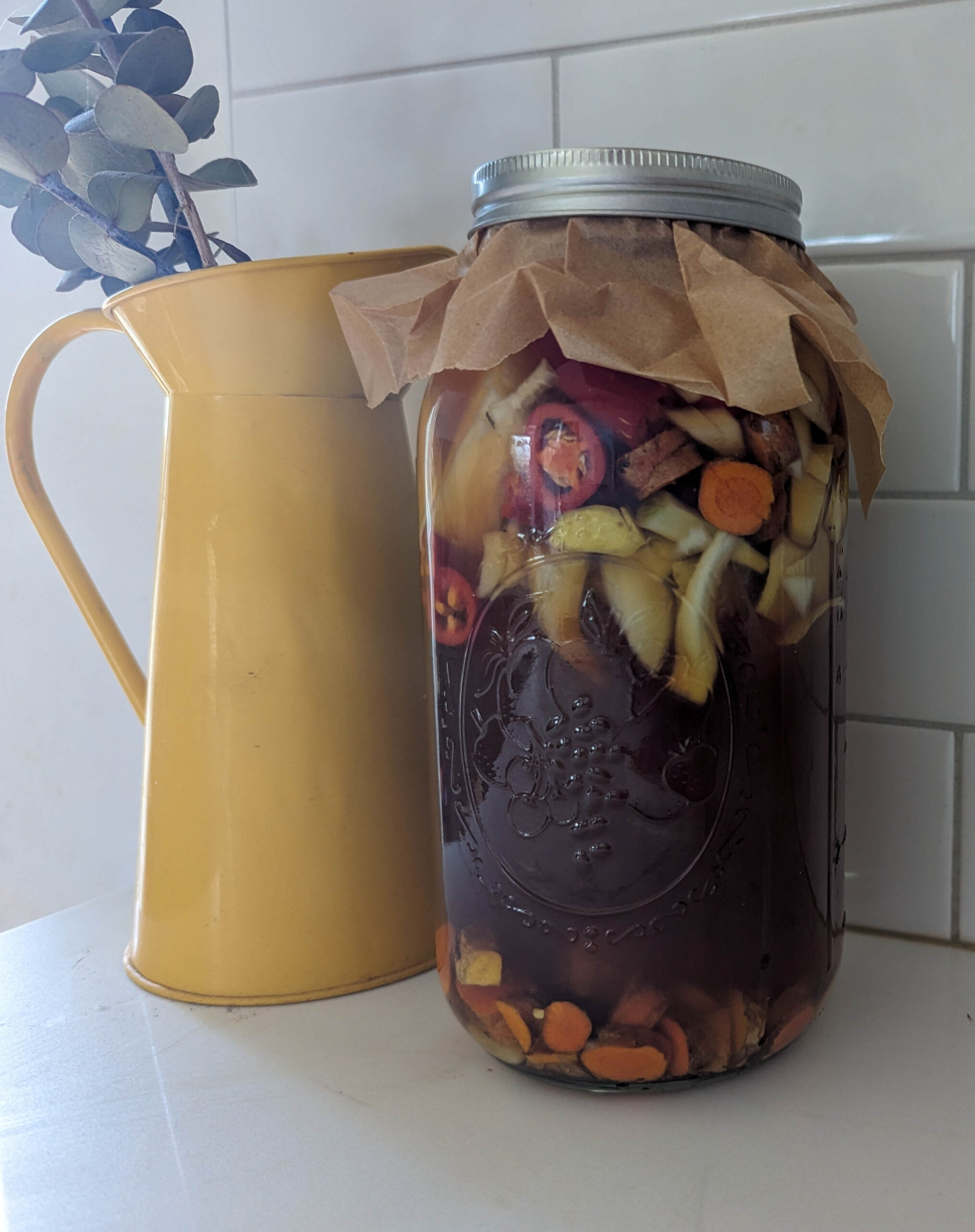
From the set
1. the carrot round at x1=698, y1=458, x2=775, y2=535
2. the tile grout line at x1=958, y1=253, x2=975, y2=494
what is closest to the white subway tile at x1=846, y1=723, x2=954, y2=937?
the tile grout line at x1=958, y1=253, x2=975, y2=494

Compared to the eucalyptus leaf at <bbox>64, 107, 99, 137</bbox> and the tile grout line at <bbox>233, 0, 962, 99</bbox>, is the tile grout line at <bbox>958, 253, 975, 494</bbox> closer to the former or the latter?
the tile grout line at <bbox>233, 0, 962, 99</bbox>

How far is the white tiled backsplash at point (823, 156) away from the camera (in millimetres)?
572

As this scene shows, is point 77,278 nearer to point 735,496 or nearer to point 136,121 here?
point 136,121

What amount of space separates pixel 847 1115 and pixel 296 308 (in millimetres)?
432

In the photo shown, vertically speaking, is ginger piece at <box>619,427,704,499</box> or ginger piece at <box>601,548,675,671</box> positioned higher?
ginger piece at <box>619,427,704,499</box>

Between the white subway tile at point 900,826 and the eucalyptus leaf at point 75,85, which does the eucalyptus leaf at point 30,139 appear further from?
the white subway tile at point 900,826

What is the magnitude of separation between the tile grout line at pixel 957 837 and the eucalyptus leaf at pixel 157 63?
1.77 feet

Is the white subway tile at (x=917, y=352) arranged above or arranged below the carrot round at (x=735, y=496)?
above

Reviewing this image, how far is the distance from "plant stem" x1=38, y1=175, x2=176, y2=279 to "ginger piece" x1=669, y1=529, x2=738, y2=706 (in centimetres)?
30

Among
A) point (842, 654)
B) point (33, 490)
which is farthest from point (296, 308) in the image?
point (842, 654)

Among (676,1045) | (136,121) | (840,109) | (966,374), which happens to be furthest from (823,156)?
(676,1045)

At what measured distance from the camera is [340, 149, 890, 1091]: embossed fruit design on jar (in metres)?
0.41

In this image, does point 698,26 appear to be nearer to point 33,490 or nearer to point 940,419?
point 940,419

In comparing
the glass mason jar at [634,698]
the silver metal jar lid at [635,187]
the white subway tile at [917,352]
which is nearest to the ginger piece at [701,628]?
the glass mason jar at [634,698]
